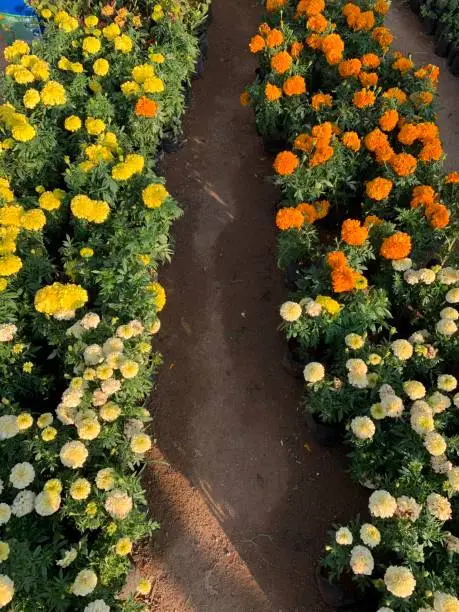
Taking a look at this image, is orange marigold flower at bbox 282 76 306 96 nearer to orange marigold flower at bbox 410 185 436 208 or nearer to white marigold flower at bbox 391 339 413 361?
orange marigold flower at bbox 410 185 436 208

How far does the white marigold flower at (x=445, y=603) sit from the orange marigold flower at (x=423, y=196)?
389 cm

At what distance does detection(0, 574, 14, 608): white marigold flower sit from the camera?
3.63m

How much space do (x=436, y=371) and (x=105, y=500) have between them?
339cm

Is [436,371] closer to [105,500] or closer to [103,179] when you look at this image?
[105,500]

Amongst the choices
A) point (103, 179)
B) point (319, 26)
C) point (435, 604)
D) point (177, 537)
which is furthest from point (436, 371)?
point (319, 26)

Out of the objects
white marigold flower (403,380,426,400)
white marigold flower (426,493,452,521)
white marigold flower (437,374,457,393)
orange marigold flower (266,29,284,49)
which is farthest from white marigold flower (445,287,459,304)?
orange marigold flower (266,29,284,49)

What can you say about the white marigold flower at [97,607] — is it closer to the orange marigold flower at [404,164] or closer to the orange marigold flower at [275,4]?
the orange marigold flower at [404,164]

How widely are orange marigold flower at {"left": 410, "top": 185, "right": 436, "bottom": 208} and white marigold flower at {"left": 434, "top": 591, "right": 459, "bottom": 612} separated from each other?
3.89m

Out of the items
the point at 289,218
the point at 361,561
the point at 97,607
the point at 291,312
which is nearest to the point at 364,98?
the point at 289,218

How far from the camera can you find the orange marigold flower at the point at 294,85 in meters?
6.60

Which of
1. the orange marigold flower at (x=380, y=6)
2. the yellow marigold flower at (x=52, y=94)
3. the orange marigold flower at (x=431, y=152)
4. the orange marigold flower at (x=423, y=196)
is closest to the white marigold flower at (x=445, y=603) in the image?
the orange marigold flower at (x=423, y=196)

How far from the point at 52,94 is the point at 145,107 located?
3.60 ft

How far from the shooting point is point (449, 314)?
16.8ft

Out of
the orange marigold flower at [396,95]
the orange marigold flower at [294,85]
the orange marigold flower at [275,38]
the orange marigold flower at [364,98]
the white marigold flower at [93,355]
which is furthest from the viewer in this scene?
the orange marigold flower at [275,38]
